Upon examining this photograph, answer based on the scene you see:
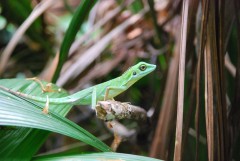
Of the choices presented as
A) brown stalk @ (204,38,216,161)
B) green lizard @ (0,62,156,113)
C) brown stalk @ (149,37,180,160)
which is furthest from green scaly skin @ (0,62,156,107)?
brown stalk @ (204,38,216,161)

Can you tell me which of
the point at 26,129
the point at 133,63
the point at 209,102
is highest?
the point at 133,63

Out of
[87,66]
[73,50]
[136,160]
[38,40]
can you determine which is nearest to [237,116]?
[136,160]

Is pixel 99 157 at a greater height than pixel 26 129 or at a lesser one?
lesser

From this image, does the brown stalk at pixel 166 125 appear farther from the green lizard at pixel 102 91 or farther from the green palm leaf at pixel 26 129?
the green palm leaf at pixel 26 129

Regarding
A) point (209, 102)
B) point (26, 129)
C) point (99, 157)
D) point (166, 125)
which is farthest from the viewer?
point (166, 125)

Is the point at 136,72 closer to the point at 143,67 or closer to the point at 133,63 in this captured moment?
the point at 143,67

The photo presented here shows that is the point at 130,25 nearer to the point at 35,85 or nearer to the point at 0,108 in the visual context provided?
the point at 35,85

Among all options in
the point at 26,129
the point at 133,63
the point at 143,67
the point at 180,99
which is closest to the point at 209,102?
the point at 180,99

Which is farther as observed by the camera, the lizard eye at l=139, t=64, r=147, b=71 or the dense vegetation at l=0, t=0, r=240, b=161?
the lizard eye at l=139, t=64, r=147, b=71

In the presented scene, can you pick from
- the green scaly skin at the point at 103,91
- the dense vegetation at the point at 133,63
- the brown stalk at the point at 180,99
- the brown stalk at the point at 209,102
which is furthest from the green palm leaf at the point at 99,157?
the green scaly skin at the point at 103,91

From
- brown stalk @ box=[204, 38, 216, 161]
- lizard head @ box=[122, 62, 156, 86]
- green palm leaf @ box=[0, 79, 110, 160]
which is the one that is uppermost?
lizard head @ box=[122, 62, 156, 86]

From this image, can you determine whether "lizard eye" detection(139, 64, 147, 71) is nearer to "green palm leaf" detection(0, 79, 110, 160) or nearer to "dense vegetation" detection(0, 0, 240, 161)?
"dense vegetation" detection(0, 0, 240, 161)

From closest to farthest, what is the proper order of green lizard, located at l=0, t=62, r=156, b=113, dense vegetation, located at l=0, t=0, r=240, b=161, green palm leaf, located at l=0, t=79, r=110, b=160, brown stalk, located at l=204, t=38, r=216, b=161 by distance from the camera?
1. green palm leaf, located at l=0, t=79, r=110, b=160
2. dense vegetation, located at l=0, t=0, r=240, b=161
3. brown stalk, located at l=204, t=38, r=216, b=161
4. green lizard, located at l=0, t=62, r=156, b=113
